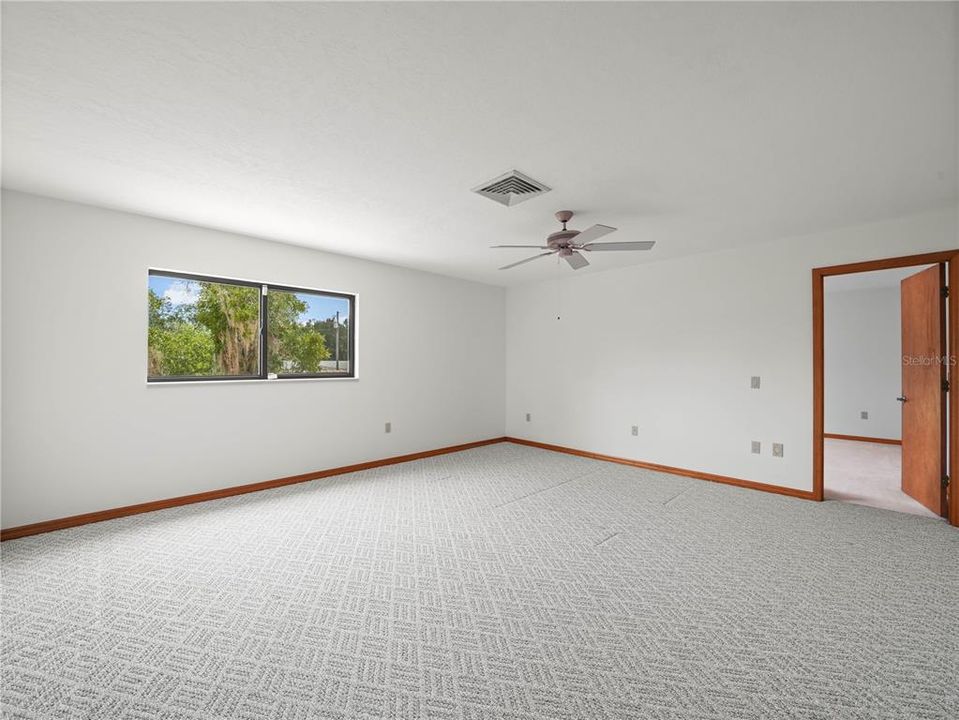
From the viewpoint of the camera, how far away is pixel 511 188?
2.77 meters

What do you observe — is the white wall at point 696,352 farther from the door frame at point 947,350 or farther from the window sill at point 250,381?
the window sill at point 250,381

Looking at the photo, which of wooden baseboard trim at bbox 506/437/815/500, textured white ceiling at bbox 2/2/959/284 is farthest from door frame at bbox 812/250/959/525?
textured white ceiling at bbox 2/2/959/284

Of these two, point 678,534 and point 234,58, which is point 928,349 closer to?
point 678,534

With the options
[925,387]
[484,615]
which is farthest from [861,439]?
[484,615]

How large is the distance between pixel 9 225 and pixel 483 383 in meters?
4.91

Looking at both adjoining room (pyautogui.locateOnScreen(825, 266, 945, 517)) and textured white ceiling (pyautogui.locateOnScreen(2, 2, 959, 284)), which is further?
adjoining room (pyautogui.locateOnScreen(825, 266, 945, 517))

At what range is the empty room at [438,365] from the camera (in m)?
1.60

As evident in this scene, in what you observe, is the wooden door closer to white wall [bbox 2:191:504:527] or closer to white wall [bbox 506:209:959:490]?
white wall [bbox 506:209:959:490]

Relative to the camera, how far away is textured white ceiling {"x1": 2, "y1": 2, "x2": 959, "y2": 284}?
4.89ft

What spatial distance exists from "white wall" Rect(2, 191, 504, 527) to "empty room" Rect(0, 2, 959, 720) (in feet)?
0.07

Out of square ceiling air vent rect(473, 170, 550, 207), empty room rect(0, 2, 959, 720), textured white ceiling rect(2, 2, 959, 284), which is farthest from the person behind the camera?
square ceiling air vent rect(473, 170, 550, 207)

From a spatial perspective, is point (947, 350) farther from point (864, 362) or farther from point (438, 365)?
point (438, 365)

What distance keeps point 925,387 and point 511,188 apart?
13.2ft

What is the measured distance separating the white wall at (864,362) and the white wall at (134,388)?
22.7 feet
